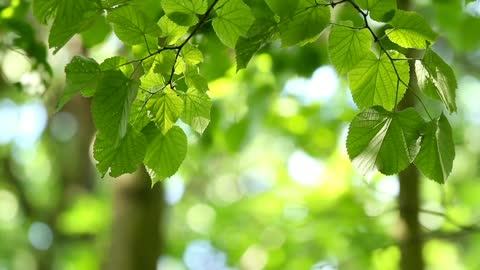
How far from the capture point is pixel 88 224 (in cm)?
313

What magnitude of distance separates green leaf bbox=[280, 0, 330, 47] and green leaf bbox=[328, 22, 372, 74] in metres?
0.05

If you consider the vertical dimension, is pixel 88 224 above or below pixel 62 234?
above

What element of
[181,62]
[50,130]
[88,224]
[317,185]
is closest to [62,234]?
[50,130]

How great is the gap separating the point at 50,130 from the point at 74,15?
4066 millimetres

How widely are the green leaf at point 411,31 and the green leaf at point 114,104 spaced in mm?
275

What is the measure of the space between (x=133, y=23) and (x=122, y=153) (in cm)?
13

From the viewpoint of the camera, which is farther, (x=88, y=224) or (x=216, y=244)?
(x=216, y=244)

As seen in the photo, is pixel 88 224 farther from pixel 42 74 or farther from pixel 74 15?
pixel 74 15

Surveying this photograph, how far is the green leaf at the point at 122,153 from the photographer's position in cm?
72

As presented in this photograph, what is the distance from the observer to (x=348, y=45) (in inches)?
29.3

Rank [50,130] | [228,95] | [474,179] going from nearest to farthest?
[228,95]
[474,179]
[50,130]

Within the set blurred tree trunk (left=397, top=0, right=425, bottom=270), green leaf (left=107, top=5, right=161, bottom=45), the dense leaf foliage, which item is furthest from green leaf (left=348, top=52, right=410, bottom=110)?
blurred tree trunk (left=397, top=0, right=425, bottom=270)

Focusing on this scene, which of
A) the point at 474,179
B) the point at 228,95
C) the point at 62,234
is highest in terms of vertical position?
the point at 228,95

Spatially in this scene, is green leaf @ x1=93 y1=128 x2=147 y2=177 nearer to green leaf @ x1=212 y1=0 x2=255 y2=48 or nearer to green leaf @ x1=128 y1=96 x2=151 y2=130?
green leaf @ x1=128 y1=96 x2=151 y2=130
